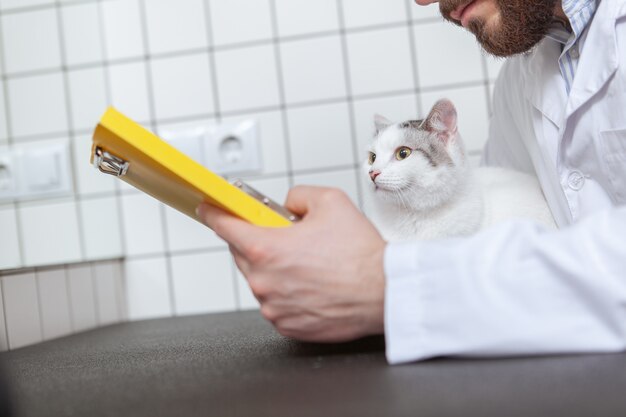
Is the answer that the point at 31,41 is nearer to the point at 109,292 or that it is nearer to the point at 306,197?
the point at 109,292

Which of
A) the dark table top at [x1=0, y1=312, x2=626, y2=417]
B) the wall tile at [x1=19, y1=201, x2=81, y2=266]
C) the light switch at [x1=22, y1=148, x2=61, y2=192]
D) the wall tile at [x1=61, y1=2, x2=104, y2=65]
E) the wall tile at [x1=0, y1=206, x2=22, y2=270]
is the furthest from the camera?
the wall tile at [x1=61, y1=2, x2=104, y2=65]

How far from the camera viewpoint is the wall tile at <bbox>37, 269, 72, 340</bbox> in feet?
4.07

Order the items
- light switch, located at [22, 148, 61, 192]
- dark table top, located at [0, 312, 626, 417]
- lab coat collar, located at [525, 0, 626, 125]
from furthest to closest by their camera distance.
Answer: light switch, located at [22, 148, 61, 192]
lab coat collar, located at [525, 0, 626, 125]
dark table top, located at [0, 312, 626, 417]

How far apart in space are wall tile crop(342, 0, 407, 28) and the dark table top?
0.94 m

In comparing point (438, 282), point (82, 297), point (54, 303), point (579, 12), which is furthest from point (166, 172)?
point (82, 297)

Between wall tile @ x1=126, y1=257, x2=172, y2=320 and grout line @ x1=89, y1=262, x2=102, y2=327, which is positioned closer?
grout line @ x1=89, y1=262, x2=102, y2=327

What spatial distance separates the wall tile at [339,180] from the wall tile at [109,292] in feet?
1.61

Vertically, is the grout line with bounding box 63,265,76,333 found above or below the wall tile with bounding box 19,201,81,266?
below

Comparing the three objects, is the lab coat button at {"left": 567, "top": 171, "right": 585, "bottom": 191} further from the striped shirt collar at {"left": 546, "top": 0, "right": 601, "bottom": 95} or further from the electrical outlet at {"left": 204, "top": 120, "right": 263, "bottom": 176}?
the electrical outlet at {"left": 204, "top": 120, "right": 263, "bottom": 176}

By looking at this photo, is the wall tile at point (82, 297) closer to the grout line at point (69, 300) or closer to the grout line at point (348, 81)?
the grout line at point (69, 300)

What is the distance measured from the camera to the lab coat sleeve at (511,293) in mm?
587

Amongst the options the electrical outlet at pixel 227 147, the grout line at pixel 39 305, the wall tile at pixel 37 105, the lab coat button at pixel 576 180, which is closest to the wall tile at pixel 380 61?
the electrical outlet at pixel 227 147

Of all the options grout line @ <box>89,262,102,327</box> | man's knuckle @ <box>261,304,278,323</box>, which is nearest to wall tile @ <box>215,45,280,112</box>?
grout line @ <box>89,262,102,327</box>

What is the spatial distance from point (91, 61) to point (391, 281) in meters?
1.21
